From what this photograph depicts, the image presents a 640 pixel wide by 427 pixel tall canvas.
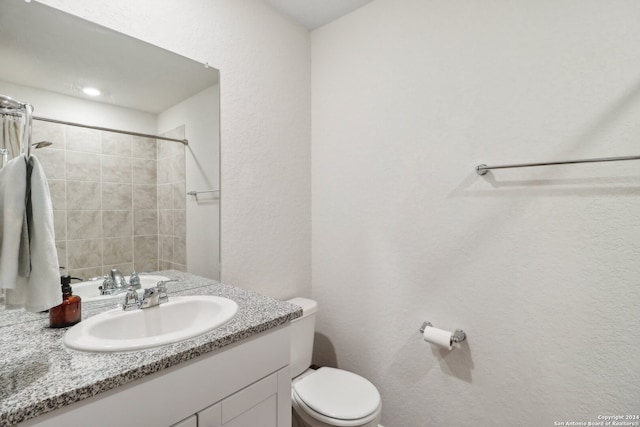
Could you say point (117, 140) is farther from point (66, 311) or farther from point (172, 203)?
point (66, 311)

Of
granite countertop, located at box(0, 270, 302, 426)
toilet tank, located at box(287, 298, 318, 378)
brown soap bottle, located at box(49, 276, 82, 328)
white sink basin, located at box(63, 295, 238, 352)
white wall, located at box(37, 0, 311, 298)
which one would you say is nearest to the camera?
granite countertop, located at box(0, 270, 302, 426)

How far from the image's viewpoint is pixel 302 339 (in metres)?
1.61

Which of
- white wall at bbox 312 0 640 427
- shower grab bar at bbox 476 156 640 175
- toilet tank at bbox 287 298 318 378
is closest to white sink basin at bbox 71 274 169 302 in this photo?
toilet tank at bbox 287 298 318 378

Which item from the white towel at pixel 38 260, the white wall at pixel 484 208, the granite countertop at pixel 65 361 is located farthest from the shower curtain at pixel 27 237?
the white wall at pixel 484 208

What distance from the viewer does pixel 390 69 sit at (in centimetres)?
158

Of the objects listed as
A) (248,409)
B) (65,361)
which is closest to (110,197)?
(65,361)

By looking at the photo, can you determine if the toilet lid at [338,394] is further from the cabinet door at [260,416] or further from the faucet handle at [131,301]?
the faucet handle at [131,301]

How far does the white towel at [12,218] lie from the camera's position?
64 cm

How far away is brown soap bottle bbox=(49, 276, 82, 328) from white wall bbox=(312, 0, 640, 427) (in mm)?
1239

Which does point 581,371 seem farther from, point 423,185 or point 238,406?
point 238,406

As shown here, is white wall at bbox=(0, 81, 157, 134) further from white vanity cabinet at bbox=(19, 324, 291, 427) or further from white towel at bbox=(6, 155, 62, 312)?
white vanity cabinet at bbox=(19, 324, 291, 427)

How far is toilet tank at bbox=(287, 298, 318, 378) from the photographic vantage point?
1.57 meters

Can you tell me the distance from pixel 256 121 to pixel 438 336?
4.59 ft

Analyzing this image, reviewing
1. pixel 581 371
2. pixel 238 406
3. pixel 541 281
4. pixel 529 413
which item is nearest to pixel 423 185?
pixel 541 281
